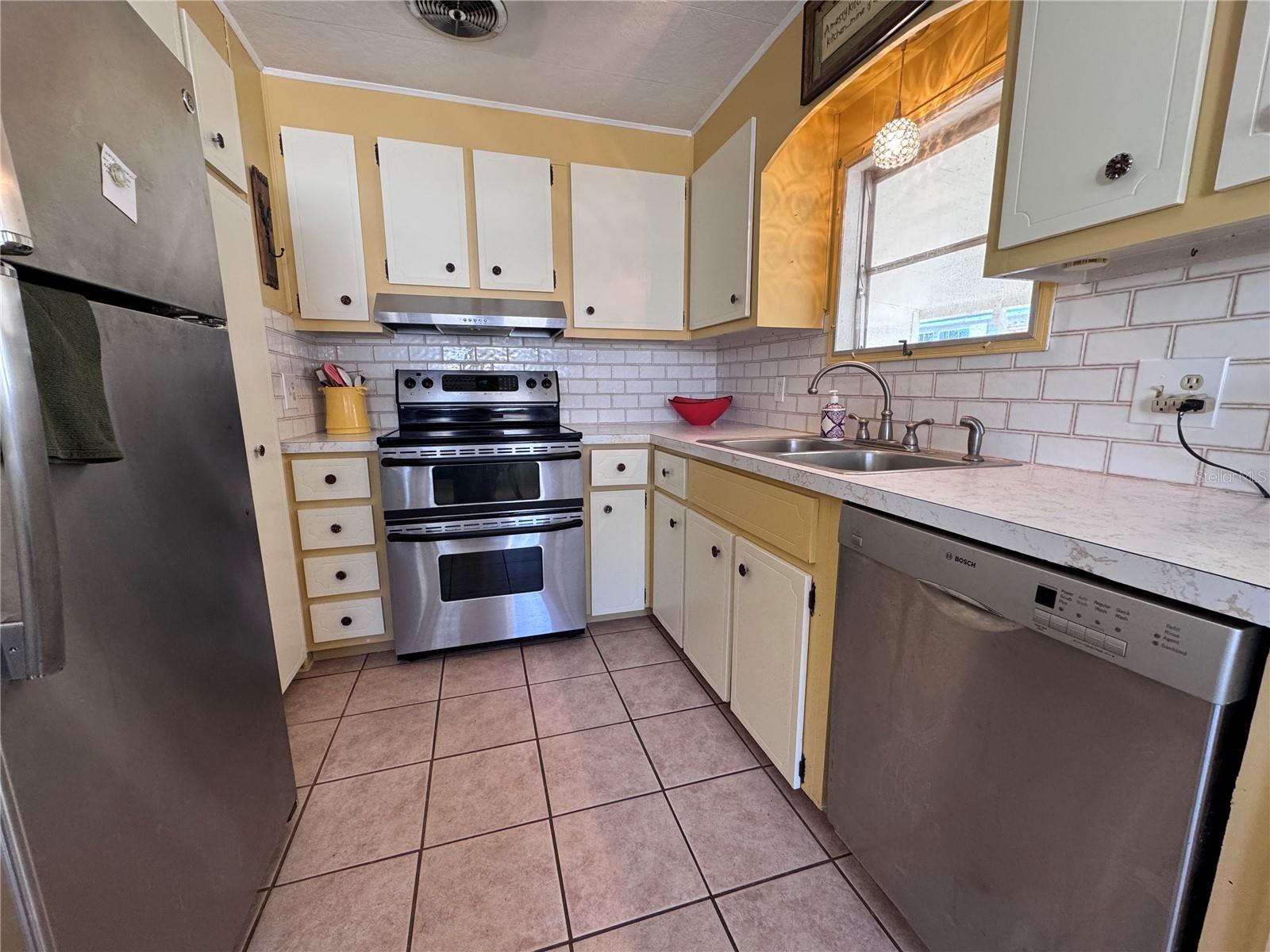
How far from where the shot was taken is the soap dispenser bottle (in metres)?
1.86

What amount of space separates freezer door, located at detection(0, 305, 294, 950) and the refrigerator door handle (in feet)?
0.18

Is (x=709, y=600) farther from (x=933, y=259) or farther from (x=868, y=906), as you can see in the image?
(x=933, y=259)

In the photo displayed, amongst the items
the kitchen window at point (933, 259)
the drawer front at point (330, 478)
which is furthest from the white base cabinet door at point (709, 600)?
the drawer front at point (330, 478)

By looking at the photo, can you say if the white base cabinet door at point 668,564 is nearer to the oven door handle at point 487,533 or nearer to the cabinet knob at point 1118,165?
the oven door handle at point 487,533

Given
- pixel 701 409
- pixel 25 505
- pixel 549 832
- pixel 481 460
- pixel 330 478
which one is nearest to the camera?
pixel 25 505

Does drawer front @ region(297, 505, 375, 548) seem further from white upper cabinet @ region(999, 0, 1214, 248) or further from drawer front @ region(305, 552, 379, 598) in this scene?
white upper cabinet @ region(999, 0, 1214, 248)

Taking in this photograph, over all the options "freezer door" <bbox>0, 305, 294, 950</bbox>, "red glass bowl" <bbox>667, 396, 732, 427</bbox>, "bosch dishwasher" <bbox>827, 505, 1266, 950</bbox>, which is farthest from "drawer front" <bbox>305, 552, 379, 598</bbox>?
"bosch dishwasher" <bbox>827, 505, 1266, 950</bbox>

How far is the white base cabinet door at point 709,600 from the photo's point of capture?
167 centimetres

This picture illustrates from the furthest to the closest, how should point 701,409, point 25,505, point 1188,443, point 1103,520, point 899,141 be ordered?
point 701,409 → point 899,141 → point 1188,443 → point 1103,520 → point 25,505

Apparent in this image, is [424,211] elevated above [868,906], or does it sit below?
above

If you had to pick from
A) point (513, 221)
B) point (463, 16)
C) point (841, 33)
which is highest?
point (463, 16)

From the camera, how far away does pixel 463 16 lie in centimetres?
166

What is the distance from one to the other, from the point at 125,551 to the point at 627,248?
2297 millimetres

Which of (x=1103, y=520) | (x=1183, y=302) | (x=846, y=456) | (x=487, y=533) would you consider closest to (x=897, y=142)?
(x=1183, y=302)
